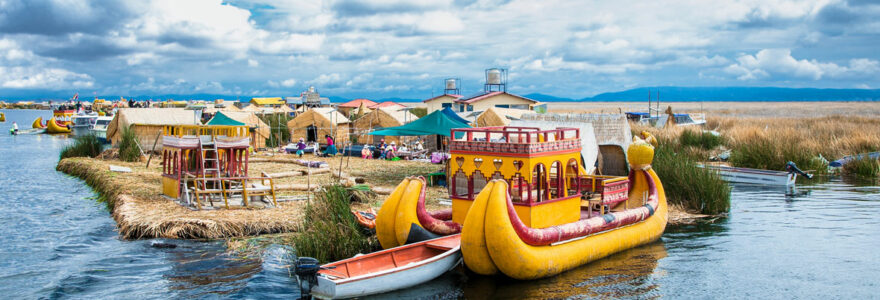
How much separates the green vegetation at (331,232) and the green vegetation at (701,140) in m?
25.3

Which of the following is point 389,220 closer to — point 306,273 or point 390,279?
point 390,279

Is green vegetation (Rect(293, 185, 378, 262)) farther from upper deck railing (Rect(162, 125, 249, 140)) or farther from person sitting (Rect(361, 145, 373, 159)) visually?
person sitting (Rect(361, 145, 373, 159))

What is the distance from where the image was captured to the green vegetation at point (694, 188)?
1870 cm

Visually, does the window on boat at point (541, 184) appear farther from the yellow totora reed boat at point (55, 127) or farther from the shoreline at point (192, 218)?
the yellow totora reed boat at point (55, 127)

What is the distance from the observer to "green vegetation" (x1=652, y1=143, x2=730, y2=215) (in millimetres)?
18703

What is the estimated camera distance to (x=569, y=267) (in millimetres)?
12555

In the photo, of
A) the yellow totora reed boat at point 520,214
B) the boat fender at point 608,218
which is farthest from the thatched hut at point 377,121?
the boat fender at point 608,218

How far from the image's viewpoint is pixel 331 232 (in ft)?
40.8

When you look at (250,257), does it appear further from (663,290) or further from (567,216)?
(663,290)

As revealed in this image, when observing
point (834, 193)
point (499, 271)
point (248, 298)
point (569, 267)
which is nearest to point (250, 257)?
point (248, 298)

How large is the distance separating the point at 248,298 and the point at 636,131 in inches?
1137

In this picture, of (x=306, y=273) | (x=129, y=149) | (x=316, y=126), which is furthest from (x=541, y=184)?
(x=316, y=126)

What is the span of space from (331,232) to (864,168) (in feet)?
79.7

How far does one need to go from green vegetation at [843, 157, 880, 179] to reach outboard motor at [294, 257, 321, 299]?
83.8ft
